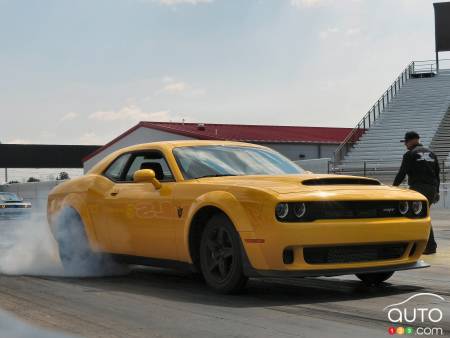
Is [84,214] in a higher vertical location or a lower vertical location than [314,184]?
lower

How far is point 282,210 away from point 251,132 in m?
36.8

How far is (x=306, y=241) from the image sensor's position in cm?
555

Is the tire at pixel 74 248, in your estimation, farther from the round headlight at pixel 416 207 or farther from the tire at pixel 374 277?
the round headlight at pixel 416 207

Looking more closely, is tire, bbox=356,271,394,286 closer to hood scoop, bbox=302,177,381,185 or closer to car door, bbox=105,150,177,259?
hood scoop, bbox=302,177,381,185

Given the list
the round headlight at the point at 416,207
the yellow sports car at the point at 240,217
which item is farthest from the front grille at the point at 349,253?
the round headlight at the point at 416,207

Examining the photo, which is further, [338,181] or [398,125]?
[398,125]

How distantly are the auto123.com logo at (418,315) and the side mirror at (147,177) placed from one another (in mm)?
2486

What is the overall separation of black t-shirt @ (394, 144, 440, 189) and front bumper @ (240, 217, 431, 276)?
336 cm

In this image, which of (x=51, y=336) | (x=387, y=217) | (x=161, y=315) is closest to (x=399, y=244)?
(x=387, y=217)

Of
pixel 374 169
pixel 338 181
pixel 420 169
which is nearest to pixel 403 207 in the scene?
pixel 338 181

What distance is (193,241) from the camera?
6.30 m

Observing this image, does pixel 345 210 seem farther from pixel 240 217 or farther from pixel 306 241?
pixel 240 217

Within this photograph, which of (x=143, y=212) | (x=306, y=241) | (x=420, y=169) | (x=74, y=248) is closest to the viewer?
(x=306, y=241)

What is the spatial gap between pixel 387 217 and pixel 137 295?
226 cm
